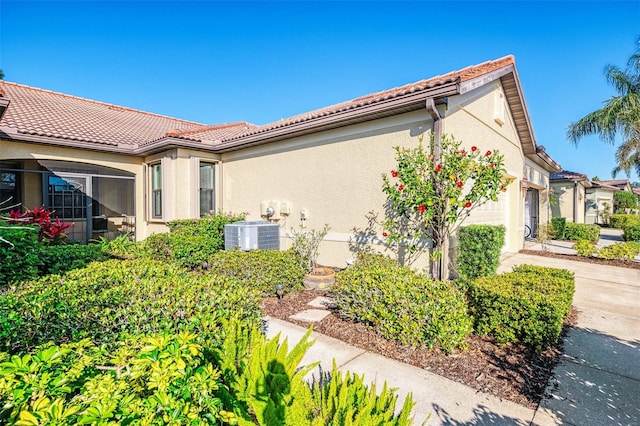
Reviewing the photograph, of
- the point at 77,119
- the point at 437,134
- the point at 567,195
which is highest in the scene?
the point at 77,119

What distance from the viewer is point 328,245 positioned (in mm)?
8375

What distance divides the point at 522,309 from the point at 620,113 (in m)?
16.4

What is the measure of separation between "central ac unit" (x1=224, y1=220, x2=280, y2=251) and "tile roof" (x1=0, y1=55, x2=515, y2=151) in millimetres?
2824

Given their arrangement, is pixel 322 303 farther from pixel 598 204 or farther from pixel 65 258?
pixel 598 204

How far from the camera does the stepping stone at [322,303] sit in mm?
5500

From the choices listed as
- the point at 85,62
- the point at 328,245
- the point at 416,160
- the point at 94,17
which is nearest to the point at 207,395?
the point at 416,160

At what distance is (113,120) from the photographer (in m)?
14.1

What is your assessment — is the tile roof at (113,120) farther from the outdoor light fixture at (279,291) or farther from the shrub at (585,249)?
the shrub at (585,249)

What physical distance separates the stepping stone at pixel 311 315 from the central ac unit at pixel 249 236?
336 cm

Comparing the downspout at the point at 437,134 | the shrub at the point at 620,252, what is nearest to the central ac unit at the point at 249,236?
the downspout at the point at 437,134

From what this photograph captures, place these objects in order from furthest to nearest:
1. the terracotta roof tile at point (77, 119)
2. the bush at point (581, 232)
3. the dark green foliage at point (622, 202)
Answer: the dark green foliage at point (622, 202) → the bush at point (581, 232) → the terracotta roof tile at point (77, 119)

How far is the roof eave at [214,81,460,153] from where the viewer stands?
5938 millimetres

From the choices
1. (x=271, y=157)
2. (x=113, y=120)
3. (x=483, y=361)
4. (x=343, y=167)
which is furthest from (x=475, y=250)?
(x=113, y=120)

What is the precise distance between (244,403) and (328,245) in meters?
6.38
